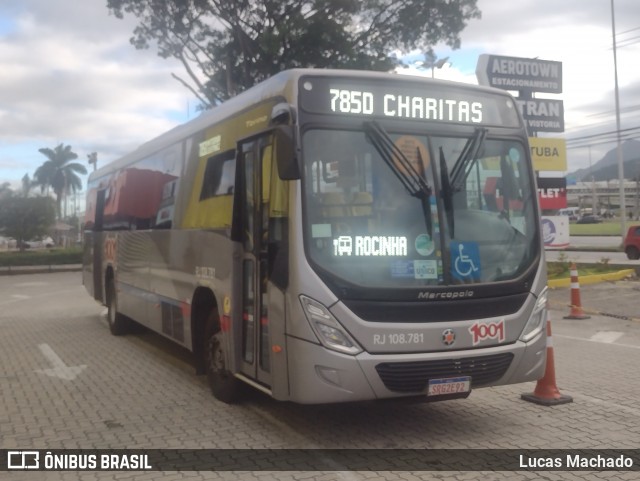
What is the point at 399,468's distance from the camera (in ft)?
17.6

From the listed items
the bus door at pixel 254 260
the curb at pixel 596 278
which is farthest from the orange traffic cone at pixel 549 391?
the curb at pixel 596 278

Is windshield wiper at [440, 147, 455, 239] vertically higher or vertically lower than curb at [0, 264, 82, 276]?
higher

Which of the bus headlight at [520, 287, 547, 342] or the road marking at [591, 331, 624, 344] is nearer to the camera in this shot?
the bus headlight at [520, 287, 547, 342]

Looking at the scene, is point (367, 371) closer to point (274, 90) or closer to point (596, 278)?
point (274, 90)

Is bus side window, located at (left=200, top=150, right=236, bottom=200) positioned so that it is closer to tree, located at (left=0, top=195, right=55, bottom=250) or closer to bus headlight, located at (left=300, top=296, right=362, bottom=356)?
bus headlight, located at (left=300, top=296, right=362, bottom=356)

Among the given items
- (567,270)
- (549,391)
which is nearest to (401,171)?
(549,391)

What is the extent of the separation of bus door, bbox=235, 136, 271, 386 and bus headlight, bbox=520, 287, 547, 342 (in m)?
2.30

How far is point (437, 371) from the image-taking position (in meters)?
5.83

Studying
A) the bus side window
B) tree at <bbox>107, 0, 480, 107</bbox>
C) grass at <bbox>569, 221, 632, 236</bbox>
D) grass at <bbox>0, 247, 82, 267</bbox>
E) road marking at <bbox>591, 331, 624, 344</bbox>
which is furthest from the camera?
grass at <bbox>569, 221, 632, 236</bbox>

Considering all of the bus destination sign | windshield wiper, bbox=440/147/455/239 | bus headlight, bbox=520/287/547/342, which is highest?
the bus destination sign

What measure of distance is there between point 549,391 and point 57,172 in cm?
10374

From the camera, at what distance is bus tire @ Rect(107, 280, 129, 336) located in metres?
12.7

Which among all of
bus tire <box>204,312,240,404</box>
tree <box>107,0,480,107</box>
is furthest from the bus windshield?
tree <box>107,0,480,107</box>

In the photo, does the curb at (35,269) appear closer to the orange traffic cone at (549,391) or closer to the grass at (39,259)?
the grass at (39,259)
